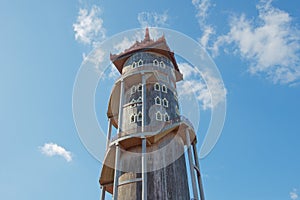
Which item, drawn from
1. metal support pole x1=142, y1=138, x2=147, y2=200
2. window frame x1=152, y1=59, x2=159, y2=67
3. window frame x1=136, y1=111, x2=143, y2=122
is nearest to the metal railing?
metal support pole x1=142, y1=138, x2=147, y2=200

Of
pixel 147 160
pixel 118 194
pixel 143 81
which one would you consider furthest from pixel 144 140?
pixel 143 81

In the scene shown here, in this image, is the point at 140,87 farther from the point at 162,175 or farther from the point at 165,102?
the point at 162,175

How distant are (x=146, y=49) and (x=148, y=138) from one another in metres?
11.0

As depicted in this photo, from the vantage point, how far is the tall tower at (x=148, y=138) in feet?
67.7

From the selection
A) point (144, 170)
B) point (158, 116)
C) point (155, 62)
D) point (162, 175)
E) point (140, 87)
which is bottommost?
point (144, 170)

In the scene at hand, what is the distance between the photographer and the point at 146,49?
29.6 meters

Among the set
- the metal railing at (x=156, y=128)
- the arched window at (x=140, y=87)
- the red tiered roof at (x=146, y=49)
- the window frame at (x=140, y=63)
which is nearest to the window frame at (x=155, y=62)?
the window frame at (x=140, y=63)

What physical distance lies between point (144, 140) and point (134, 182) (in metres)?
3.10

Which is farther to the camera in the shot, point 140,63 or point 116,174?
point 140,63

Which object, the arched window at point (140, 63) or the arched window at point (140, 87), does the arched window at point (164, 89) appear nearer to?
the arched window at point (140, 87)

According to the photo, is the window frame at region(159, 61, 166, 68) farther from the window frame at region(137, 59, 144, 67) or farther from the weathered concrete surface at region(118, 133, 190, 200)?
the weathered concrete surface at region(118, 133, 190, 200)

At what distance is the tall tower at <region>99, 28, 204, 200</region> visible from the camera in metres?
20.6

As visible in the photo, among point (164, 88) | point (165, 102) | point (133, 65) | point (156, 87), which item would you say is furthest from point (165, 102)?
point (133, 65)

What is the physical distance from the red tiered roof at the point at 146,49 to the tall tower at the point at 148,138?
103 mm
